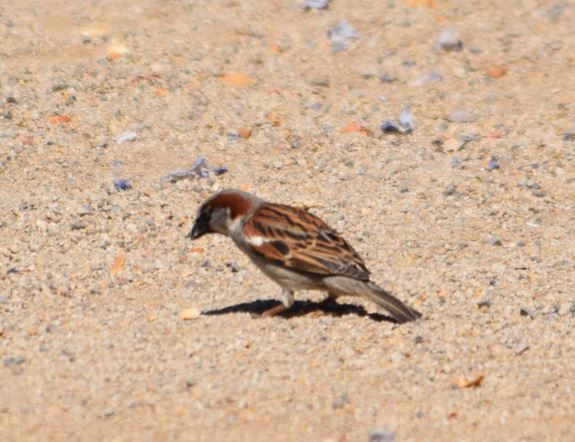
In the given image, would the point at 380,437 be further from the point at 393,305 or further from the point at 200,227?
the point at 200,227

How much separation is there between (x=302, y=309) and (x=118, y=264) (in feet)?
4.29

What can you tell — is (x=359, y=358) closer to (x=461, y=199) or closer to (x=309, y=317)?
(x=309, y=317)

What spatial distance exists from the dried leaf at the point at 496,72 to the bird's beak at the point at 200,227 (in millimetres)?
4929

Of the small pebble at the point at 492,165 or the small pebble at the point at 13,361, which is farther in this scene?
the small pebble at the point at 492,165

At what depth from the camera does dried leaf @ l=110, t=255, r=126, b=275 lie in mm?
8930

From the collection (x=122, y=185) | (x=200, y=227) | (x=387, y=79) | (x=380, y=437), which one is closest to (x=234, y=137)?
(x=122, y=185)

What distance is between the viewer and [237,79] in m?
12.3

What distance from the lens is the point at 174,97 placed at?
39.0ft

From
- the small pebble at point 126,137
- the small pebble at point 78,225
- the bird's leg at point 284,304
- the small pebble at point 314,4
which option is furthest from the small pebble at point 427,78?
the bird's leg at point 284,304

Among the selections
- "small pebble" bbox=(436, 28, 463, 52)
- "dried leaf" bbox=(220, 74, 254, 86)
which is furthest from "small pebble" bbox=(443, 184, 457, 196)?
"small pebble" bbox=(436, 28, 463, 52)

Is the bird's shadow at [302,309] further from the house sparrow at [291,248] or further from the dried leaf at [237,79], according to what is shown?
the dried leaf at [237,79]

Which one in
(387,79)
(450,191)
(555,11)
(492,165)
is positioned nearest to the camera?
(450,191)

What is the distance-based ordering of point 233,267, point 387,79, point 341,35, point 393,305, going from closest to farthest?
point 393,305
point 233,267
point 387,79
point 341,35

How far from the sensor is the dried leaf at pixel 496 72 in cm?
1266
